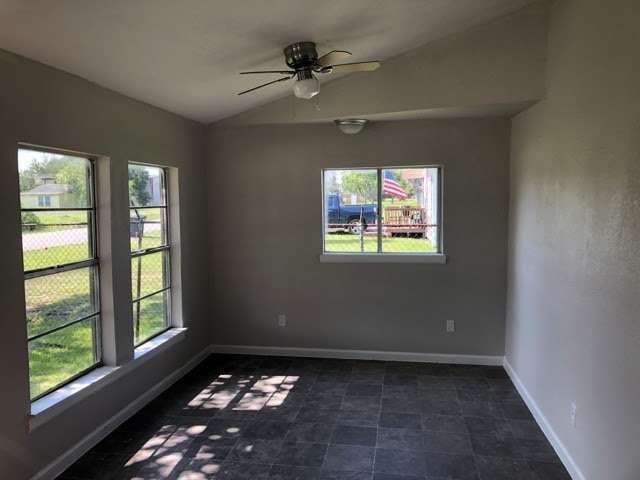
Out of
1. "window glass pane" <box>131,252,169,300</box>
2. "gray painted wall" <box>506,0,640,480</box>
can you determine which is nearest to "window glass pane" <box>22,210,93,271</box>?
"window glass pane" <box>131,252,169,300</box>

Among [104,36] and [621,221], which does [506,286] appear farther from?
[104,36]

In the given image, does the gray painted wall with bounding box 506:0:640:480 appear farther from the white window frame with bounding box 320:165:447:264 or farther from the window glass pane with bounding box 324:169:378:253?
the window glass pane with bounding box 324:169:378:253

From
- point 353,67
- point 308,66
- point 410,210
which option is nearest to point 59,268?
point 308,66

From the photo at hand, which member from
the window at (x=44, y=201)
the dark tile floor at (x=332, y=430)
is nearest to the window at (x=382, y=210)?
the dark tile floor at (x=332, y=430)

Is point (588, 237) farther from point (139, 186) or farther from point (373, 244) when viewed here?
point (139, 186)

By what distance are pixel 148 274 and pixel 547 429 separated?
3267mm

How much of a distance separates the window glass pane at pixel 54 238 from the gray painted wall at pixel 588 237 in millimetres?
3106

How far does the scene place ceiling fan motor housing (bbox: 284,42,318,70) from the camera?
9.82 ft

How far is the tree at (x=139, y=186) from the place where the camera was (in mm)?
3689

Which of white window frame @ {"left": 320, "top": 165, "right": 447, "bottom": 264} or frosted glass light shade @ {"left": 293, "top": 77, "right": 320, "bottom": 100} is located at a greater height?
frosted glass light shade @ {"left": 293, "top": 77, "right": 320, "bottom": 100}

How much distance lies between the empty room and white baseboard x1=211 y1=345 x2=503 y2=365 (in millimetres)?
23

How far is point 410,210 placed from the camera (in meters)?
4.69

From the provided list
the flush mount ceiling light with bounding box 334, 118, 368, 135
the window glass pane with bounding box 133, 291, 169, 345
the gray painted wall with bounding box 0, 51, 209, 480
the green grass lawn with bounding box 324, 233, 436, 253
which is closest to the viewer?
the gray painted wall with bounding box 0, 51, 209, 480

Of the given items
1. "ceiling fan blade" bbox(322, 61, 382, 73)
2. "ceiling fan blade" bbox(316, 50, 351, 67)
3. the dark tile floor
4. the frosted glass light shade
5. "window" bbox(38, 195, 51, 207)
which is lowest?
the dark tile floor
